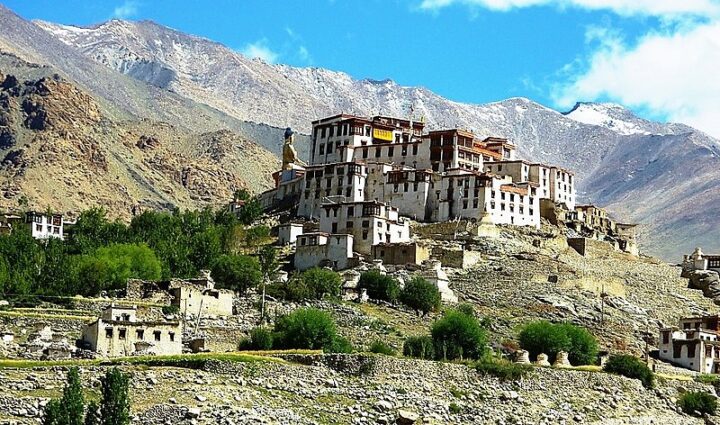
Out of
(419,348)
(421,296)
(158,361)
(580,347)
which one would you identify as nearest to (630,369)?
(580,347)

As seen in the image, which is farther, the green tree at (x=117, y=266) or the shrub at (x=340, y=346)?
the green tree at (x=117, y=266)

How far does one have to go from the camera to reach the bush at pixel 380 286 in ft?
238

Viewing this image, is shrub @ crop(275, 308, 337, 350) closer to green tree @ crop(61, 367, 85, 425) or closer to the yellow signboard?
green tree @ crop(61, 367, 85, 425)

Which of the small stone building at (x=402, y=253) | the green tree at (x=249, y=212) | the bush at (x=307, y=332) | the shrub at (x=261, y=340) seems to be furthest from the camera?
the green tree at (x=249, y=212)

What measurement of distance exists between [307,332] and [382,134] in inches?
1976

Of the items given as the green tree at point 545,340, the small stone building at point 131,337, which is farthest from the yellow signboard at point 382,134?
the small stone building at point 131,337

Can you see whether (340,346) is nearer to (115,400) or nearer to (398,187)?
(115,400)

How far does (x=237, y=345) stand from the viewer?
5822cm

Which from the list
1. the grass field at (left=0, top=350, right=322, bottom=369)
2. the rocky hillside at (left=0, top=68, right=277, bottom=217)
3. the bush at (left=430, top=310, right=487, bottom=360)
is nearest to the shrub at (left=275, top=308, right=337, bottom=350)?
the bush at (left=430, top=310, right=487, bottom=360)

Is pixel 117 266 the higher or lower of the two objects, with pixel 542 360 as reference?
higher

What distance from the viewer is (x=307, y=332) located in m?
56.1

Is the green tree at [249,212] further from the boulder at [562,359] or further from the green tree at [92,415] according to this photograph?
the green tree at [92,415]

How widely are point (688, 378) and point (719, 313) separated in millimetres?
22230

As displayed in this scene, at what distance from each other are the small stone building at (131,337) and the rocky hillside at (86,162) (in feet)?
312
